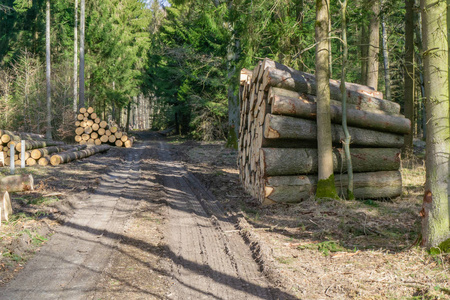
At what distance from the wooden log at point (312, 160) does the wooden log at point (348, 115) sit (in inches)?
22.0

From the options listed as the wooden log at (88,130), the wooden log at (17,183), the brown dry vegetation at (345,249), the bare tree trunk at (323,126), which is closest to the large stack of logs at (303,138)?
the bare tree trunk at (323,126)

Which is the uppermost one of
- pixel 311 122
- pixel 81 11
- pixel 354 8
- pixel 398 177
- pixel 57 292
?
pixel 81 11

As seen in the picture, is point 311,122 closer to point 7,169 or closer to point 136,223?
point 136,223

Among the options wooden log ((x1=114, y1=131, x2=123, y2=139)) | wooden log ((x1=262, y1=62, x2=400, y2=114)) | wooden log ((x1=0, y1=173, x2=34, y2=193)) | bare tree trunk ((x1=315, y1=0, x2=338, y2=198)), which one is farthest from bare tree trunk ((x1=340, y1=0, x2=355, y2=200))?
wooden log ((x1=114, y1=131, x2=123, y2=139))

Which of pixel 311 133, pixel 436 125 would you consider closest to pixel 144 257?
pixel 436 125

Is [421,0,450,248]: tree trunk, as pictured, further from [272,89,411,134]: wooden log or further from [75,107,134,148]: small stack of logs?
[75,107,134,148]: small stack of logs

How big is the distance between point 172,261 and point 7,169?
391 inches

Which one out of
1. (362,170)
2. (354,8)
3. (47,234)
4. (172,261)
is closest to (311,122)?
(362,170)

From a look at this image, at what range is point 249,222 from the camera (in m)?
6.83

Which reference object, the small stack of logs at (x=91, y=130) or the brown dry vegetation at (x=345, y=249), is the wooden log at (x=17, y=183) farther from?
the small stack of logs at (x=91, y=130)

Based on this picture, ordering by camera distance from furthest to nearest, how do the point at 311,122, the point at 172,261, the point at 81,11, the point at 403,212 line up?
the point at 81,11
the point at 311,122
the point at 403,212
the point at 172,261

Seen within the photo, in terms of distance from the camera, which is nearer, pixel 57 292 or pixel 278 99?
pixel 57 292

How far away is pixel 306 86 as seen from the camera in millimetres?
8852

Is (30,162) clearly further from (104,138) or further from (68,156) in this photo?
(104,138)
